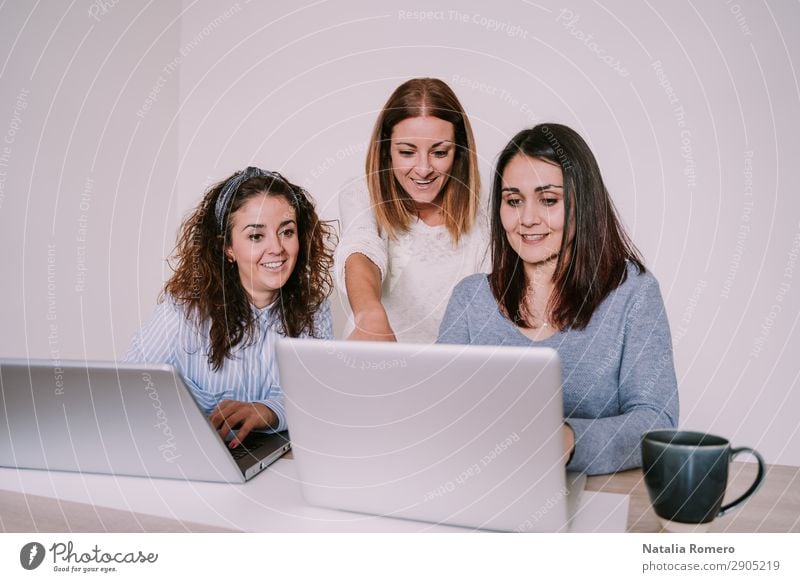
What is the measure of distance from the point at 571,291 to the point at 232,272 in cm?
57

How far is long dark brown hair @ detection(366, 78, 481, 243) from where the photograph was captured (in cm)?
113

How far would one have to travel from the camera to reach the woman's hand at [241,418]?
0.66 meters

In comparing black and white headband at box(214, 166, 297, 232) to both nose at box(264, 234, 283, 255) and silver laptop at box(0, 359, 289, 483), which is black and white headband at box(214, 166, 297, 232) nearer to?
nose at box(264, 234, 283, 255)

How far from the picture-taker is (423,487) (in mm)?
446

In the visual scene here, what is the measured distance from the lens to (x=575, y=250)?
92 cm

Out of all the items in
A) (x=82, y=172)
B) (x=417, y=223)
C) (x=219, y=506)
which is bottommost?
(x=219, y=506)

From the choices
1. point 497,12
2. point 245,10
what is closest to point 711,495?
point 497,12

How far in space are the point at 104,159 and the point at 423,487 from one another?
3.33 ft

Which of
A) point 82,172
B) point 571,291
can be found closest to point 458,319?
point 571,291

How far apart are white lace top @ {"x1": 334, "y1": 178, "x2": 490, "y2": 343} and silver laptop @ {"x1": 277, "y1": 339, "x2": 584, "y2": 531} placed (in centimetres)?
67

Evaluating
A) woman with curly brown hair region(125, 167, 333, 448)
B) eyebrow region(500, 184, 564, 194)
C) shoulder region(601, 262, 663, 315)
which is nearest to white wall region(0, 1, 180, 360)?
woman with curly brown hair region(125, 167, 333, 448)

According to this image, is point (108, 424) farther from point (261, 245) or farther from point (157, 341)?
point (261, 245)

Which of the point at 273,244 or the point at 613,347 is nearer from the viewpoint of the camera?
the point at 613,347
